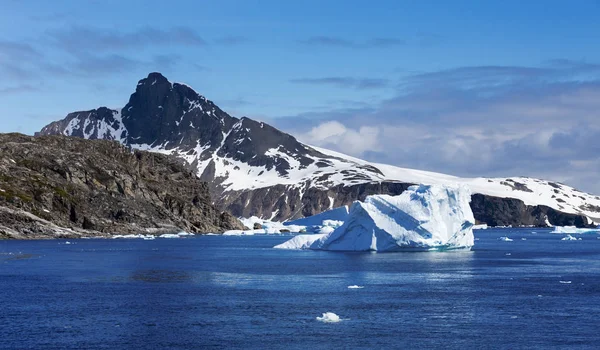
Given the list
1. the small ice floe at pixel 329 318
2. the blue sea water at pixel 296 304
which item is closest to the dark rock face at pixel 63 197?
the blue sea water at pixel 296 304

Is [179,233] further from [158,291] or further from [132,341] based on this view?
[132,341]

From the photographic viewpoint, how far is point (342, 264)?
9431 centimetres

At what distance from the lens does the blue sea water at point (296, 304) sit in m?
44.2

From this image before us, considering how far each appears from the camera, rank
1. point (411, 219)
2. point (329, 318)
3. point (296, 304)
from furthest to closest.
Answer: point (411, 219) → point (296, 304) → point (329, 318)

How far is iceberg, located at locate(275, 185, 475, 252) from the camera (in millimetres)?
105125

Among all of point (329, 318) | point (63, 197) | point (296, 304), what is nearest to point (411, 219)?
point (296, 304)

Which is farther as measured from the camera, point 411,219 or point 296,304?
point 411,219

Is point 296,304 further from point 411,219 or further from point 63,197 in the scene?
point 63,197

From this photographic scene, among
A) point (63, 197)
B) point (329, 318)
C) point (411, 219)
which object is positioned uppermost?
point (63, 197)

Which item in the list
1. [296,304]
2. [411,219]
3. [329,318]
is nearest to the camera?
[329,318]

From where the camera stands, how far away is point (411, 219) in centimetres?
10512

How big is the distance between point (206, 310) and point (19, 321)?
12.4m

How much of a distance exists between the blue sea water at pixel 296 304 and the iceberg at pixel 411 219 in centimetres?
759

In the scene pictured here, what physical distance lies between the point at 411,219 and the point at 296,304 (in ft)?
163
